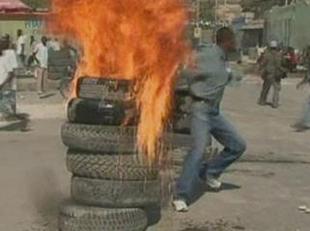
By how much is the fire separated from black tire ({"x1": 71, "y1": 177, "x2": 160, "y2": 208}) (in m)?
0.29

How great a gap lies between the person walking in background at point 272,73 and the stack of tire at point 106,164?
627 inches

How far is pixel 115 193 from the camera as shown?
283 inches

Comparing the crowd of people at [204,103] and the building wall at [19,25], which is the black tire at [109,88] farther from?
the building wall at [19,25]

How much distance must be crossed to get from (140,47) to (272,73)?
1657cm

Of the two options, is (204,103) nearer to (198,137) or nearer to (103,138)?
(198,137)

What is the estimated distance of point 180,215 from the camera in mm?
8508

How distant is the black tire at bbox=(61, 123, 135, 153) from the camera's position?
23.4 ft

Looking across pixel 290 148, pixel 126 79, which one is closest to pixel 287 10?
pixel 290 148

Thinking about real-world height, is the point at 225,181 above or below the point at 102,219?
below

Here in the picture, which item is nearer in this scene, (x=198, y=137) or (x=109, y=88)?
(x=109, y=88)

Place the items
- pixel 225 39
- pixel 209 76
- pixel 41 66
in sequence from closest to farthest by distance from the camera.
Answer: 1. pixel 209 76
2. pixel 225 39
3. pixel 41 66

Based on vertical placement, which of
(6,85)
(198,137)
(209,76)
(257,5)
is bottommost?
(257,5)

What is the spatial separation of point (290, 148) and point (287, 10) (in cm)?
3479

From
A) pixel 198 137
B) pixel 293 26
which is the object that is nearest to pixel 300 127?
pixel 198 137
